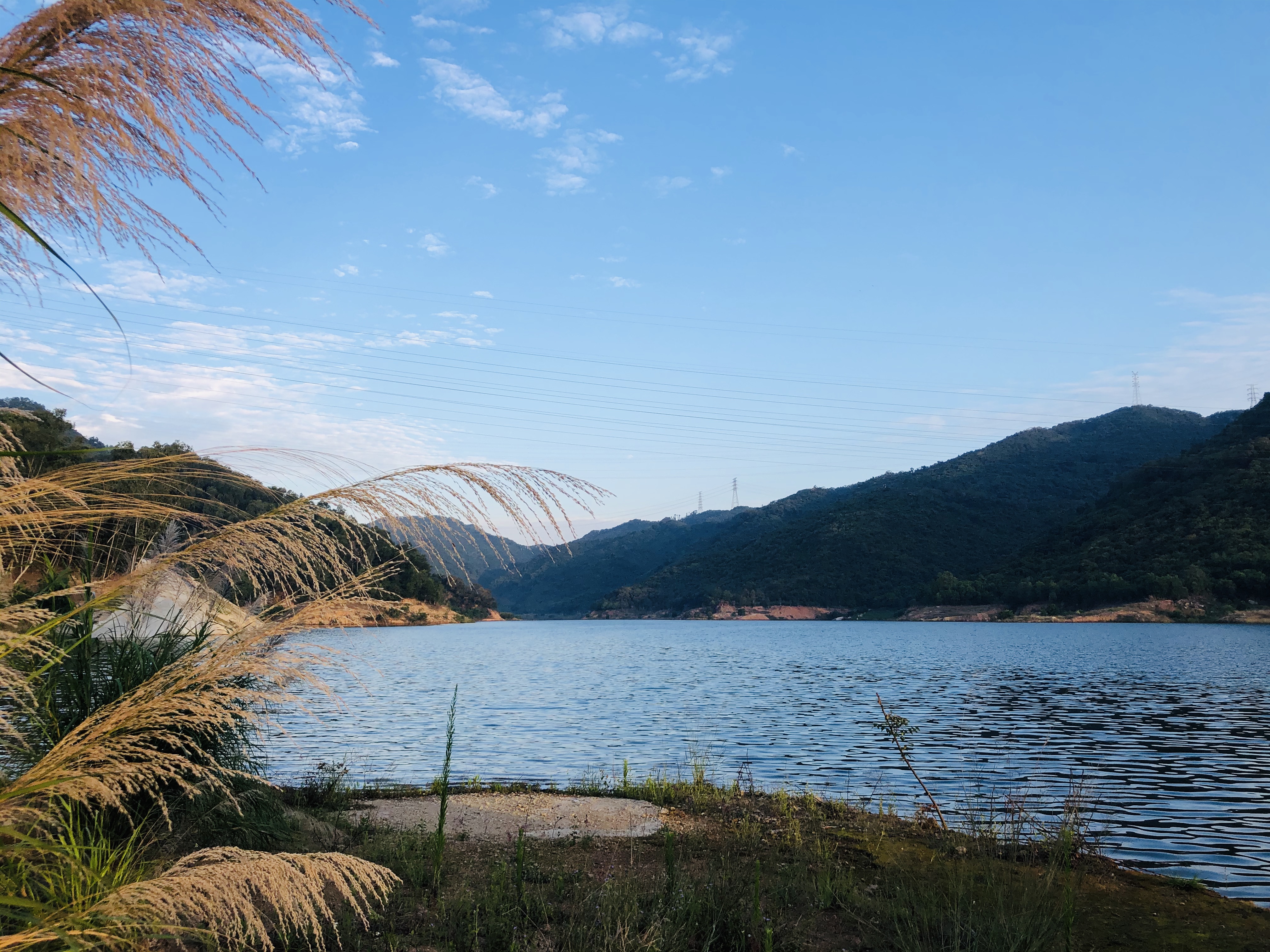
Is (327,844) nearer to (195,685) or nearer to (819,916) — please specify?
(819,916)

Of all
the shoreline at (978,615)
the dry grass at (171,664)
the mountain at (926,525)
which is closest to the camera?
the dry grass at (171,664)

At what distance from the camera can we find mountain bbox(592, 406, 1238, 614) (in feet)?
395

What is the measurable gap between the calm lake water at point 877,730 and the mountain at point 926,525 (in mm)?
66150

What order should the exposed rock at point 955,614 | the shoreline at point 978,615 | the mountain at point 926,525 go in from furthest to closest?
the mountain at point 926,525, the exposed rock at point 955,614, the shoreline at point 978,615

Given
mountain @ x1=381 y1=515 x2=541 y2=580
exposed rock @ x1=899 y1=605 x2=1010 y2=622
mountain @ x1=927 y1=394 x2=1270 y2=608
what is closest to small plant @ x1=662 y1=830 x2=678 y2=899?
mountain @ x1=381 y1=515 x2=541 y2=580

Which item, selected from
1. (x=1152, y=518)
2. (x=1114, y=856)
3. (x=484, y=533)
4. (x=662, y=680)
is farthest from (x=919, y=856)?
(x=1152, y=518)

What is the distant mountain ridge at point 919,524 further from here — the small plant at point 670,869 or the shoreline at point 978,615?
the small plant at point 670,869

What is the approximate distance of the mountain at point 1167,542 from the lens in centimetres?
7562

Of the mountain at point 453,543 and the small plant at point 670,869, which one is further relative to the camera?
the small plant at point 670,869

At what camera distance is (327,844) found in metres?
7.42

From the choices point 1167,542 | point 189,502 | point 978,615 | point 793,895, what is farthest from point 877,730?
point 978,615

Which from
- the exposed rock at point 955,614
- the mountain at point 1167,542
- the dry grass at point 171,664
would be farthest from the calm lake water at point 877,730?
the exposed rock at point 955,614

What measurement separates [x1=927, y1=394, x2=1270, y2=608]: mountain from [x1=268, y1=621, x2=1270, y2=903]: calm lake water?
24564 millimetres

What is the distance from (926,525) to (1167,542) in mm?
45632
